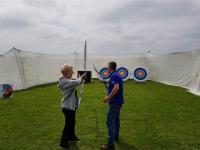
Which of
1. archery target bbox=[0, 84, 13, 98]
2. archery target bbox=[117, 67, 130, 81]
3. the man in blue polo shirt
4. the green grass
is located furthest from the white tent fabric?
the man in blue polo shirt

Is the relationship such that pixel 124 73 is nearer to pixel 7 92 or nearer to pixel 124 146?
pixel 7 92

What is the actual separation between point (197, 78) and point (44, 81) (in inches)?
360

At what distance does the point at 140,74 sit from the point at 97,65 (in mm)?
4012

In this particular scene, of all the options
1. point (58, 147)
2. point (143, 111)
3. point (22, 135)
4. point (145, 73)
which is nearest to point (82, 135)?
point (58, 147)

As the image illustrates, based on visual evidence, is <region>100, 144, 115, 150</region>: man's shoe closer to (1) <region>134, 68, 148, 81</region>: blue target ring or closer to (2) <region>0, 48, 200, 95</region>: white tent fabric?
(2) <region>0, 48, 200, 95</region>: white tent fabric

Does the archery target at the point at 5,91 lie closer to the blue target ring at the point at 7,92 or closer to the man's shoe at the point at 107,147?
the blue target ring at the point at 7,92

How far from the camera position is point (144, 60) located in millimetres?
22188

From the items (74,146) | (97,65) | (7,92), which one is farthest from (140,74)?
(74,146)

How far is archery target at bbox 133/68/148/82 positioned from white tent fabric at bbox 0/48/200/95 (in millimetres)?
792

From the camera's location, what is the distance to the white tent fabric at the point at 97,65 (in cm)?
1376

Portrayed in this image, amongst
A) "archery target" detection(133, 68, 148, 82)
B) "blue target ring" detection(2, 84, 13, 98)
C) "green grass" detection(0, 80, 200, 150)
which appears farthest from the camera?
"archery target" detection(133, 68, 148, 82)

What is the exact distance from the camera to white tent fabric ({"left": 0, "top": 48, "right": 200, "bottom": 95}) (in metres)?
13.8

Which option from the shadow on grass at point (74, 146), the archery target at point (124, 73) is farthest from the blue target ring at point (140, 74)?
the shadow on grass at point (74, 146)

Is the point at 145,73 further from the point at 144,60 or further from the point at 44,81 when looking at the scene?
the point at 44,81
